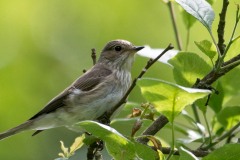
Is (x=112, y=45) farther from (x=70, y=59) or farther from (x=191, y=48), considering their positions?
(x=70, y=59)

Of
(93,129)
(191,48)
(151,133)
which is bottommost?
(191,48)

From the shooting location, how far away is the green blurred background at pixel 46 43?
20.7ft

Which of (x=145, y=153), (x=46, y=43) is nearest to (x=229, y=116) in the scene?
(x=145, y=153)

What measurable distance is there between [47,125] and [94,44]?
2.22 meters

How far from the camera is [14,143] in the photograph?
6.55 meters

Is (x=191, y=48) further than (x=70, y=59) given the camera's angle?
No

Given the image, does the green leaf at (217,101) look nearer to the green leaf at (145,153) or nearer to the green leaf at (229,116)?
the green leaf at (229,116)

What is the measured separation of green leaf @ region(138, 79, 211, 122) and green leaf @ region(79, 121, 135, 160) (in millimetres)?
186

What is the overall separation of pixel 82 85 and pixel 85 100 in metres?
0.30

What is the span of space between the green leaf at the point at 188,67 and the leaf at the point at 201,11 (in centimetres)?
17

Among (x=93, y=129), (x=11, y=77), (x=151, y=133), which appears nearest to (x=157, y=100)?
(x=93, y=129)

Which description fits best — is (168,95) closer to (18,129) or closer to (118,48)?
(18,129)

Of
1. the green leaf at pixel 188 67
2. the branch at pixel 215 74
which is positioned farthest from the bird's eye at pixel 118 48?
the branch at pixel 215 74

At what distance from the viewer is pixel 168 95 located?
2.12 m
